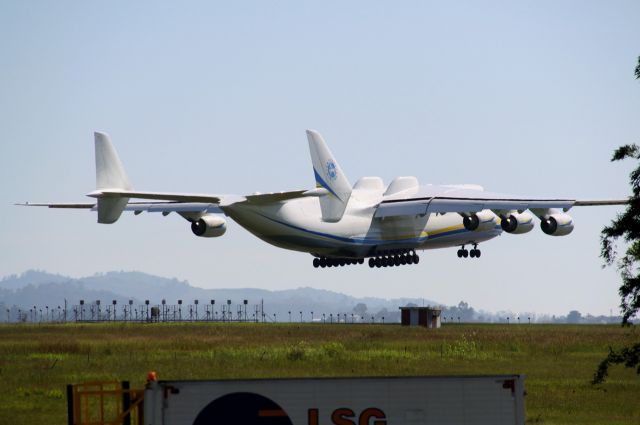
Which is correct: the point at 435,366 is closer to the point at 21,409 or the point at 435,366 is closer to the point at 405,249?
the point at 21,409

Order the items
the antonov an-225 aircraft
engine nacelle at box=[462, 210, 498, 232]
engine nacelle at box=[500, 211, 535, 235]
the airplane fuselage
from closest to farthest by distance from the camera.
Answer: the antonov an-225 aircraft, the airplane fuselage, engine nacelle at box=[500, 211, 535, 235], engine nacelle at box=[462, 210, 498, 232]

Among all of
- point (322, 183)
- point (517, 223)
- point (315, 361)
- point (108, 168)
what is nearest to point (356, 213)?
point (322, 183)

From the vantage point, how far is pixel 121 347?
172 feet

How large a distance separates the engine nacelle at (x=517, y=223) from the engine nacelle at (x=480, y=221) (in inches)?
89.1

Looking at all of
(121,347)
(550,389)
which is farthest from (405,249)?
(550,389)

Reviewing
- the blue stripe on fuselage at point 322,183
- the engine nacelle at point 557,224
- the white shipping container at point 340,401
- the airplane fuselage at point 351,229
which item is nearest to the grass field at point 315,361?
the airplane fuselage at point 351,229

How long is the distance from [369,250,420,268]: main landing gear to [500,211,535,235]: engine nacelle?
40.6 ft

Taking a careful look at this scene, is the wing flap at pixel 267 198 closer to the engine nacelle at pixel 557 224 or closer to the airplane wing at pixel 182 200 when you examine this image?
the airplane wing at pixel 182 200

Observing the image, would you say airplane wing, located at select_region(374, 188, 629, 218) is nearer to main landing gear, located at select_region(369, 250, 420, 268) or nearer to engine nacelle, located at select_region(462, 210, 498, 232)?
engine nacelle, located at select_region(462, 210, 498, 232)

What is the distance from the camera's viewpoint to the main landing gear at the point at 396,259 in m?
84.8

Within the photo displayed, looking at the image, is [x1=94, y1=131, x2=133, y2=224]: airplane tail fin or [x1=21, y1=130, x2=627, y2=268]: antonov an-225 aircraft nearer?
[x1=94, y1=131, x2=133, y2=224]: airplane tail fin

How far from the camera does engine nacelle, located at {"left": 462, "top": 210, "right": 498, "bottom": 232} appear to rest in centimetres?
7644

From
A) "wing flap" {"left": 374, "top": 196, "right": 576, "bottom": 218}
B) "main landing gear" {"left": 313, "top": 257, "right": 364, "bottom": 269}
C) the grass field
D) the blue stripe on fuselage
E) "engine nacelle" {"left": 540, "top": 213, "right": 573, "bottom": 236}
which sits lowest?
the grass field

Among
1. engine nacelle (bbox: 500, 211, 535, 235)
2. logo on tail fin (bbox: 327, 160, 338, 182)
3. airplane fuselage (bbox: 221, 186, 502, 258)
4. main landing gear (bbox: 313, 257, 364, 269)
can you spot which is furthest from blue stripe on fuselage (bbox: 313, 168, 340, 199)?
engine nacelle (bbox: 500, 211, 535, 235)
